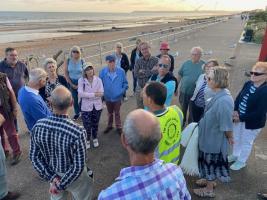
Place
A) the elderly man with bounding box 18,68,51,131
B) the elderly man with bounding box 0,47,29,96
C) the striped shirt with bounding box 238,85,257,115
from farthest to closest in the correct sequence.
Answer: the elderly man with bounding box 0,47,29,96, the striped shirt with bounding box 238,85,257,115, the elderly man with bounding box 18,68,51,131

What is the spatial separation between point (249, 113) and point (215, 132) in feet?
3.40

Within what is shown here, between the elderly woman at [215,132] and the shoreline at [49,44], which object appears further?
the shoreline at [49,44]

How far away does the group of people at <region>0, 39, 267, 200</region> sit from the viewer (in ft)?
5.13

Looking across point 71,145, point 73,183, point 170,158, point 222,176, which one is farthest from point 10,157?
point 222,176

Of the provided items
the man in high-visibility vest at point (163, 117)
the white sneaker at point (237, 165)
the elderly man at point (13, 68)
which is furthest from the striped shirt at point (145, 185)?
the elderly man at point (13, 68)

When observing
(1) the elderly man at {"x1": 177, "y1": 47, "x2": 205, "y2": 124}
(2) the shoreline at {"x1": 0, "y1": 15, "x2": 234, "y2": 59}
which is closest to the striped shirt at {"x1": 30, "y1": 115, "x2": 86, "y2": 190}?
(1) the elderly man at {"x1": 177, "y1": 47, "x2": 205, "y2": 124}

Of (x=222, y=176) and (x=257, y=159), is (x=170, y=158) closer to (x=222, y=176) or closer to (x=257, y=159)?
(x=222, y=176)

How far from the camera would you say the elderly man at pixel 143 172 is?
1.49m

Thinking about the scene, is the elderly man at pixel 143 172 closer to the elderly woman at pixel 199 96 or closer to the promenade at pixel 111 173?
the promenade at pixel 111 173

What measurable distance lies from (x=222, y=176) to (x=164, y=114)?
5.38 ft

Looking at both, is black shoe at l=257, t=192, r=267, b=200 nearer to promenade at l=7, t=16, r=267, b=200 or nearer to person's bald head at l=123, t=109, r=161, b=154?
promenade at l=7, t=16, r=267, b=200

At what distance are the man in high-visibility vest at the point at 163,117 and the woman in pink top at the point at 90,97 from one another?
2513 millimetres

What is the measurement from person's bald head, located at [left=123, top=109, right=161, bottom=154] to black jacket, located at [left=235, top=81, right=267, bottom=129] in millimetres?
2937

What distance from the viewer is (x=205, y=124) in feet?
11.4
